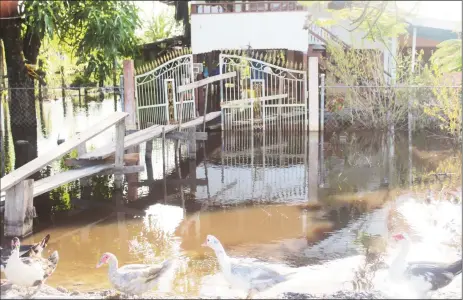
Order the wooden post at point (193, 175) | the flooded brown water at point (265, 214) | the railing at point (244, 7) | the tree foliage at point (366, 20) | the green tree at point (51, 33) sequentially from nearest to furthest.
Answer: the flooded brown water at point (265, 214) < the tree foliage at point (366, 20) < the wooden post at point (193, 175) < the green tree at point (51, 33) < the railing at point (244, 7)

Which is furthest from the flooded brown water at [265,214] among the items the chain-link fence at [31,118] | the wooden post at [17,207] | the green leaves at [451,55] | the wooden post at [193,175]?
the chain-link fence at [31,118]

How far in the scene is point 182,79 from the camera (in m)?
17.9

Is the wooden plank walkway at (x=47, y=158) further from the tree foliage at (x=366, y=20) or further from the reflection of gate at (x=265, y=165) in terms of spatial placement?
the tree foliage at (x=366, y=20)

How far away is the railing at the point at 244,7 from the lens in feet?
62.1

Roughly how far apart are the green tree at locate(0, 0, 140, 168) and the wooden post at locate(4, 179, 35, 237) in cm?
727

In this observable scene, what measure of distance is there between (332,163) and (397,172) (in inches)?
63.1

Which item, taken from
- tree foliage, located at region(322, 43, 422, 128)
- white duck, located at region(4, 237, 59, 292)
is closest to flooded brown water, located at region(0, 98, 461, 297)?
white duck, located at region(4, 237, 59, 292)

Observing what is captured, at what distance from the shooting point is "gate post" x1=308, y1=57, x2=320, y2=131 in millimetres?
16781

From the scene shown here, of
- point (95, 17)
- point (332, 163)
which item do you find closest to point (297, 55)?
point (95, 17)

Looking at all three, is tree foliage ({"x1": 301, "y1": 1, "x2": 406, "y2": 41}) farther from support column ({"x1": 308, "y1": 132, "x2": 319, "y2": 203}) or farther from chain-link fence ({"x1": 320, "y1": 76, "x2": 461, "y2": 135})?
chain-link fence ({"x1": 320, "y1": 76, "x2": 461, "y2": 135})

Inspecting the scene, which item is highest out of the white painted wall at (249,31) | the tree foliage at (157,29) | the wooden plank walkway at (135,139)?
the tree foliage at (157,29)

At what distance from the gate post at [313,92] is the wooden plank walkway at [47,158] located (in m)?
7.65

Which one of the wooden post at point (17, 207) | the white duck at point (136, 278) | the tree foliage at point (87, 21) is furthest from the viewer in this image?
the tree foliage at point (87, 21)

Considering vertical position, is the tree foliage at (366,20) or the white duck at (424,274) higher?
the tree foliage at (366,20)
